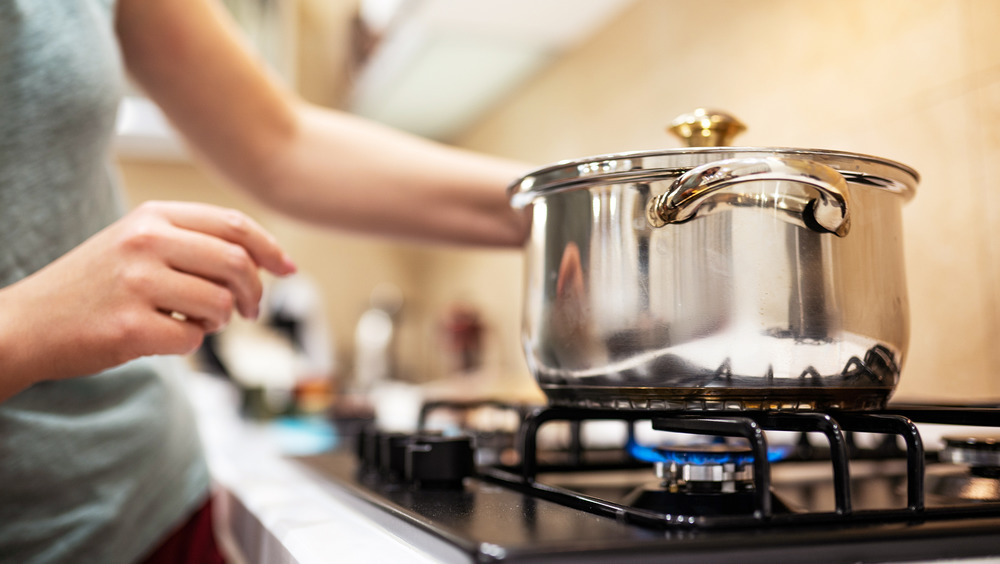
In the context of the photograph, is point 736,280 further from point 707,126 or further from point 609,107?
point 609,107

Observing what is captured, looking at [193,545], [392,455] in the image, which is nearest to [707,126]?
[392,455]

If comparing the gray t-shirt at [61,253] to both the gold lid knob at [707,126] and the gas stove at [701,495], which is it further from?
the gold lid knob at [707,126]

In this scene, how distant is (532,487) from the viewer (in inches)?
17.5

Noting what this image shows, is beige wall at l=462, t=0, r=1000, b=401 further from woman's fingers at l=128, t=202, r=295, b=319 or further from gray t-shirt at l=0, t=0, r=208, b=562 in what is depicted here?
gray t-shirt at l=0, t=0, r=208, b=562

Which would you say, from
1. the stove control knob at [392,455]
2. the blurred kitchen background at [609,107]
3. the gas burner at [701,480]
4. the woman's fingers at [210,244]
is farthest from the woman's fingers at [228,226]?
the blurred kitchen background at [609,107]

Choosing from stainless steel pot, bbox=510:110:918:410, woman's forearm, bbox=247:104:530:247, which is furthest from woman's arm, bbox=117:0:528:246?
stainless steel pot, bbox=510:110:918:410

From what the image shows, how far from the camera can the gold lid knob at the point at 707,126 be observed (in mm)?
456

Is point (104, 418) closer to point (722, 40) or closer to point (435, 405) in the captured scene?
point (435, 405)

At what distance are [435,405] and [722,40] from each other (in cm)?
78

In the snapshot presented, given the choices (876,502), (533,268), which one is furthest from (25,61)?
(876,502)

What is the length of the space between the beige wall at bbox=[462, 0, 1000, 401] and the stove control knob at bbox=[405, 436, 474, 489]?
327 millimetres

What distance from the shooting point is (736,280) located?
375mm

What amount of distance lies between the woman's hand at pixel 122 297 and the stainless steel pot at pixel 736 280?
0.20 metres

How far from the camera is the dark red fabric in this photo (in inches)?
26.6
